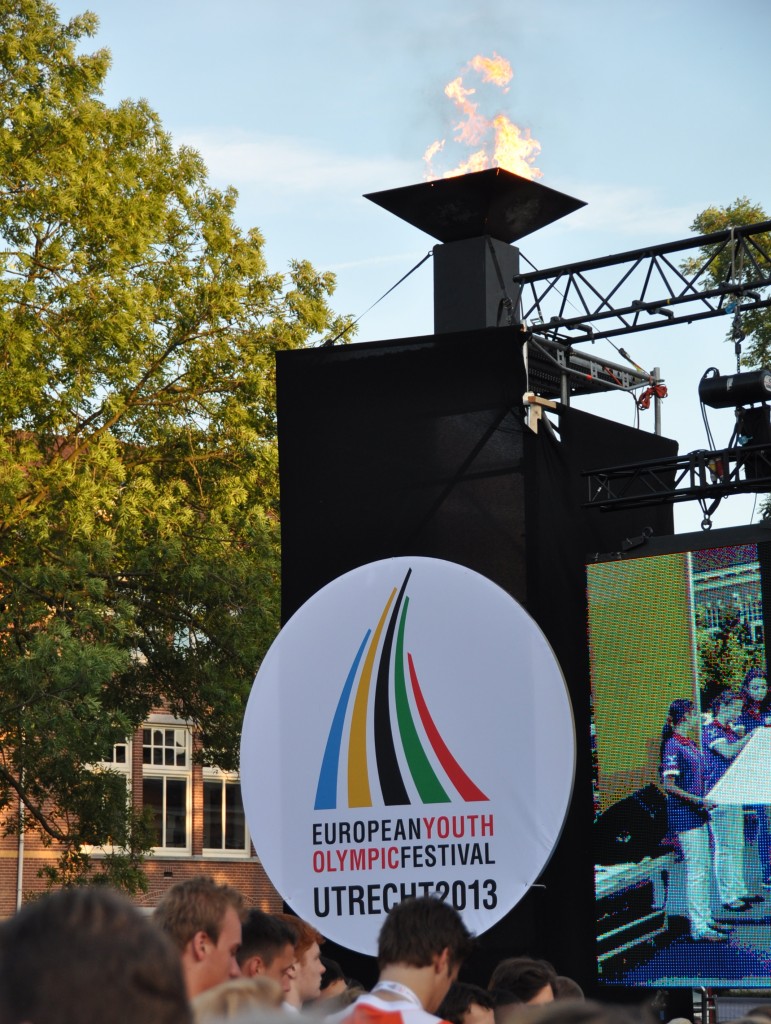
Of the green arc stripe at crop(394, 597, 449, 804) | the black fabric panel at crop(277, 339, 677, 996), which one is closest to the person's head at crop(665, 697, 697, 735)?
the black fabric panel at crop(277, 339, 677, 996)

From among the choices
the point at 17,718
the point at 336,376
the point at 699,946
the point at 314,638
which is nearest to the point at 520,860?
the point at 699,946

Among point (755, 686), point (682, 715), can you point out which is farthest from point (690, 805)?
point (755, 686)

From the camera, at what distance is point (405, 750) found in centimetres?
1000

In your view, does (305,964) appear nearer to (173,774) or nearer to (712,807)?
(712,807)

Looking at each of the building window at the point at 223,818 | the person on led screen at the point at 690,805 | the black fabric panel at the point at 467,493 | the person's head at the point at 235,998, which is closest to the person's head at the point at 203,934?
the person's head at the point at 235,998

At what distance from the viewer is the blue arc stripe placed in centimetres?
1021

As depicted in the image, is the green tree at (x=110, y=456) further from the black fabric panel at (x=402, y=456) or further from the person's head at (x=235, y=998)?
the person's head at (x=235, y=998)

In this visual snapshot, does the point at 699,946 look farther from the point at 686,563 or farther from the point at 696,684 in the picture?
the point at 686,563

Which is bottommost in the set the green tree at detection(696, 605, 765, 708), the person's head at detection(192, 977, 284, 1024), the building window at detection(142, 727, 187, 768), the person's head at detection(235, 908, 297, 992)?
the person's head at detection(235, 908, 297, 992)

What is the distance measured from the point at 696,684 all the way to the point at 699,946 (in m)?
1.59

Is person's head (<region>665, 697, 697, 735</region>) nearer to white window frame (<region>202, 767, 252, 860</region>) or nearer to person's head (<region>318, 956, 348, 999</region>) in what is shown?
person's head (<region>318, 956, 348, 999</region>)

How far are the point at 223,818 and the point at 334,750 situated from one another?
26.7 metres

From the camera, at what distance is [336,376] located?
11.0 m

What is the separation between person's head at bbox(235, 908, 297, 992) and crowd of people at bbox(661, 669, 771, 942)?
529cm
